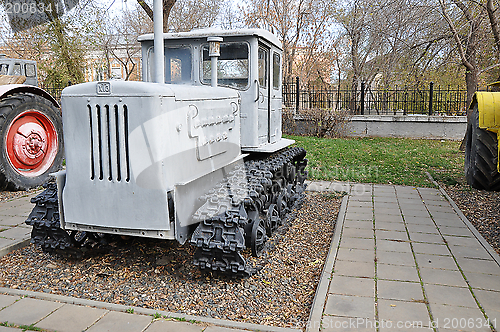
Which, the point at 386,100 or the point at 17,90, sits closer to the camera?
the point at 17,90

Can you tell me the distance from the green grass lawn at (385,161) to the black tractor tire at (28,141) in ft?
16.4

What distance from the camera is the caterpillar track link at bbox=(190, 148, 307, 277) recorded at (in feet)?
11.1

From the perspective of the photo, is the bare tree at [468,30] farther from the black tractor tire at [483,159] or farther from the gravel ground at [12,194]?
the gravel ground at [12,194]

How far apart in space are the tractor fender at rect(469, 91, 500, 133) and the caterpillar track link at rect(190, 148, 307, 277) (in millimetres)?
4033

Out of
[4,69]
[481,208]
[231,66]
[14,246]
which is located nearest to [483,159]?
[481,208]

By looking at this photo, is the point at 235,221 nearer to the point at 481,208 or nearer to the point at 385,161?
the point at 481,208

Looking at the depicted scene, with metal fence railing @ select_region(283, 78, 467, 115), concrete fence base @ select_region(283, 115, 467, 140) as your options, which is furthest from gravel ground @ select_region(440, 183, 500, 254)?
metal fence railing @ select_region(283, 78, 467, 115)

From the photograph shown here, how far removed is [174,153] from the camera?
3412 mm

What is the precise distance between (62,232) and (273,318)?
2112mm

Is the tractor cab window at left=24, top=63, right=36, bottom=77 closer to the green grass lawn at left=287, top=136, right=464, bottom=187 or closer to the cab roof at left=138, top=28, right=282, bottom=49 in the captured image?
the cab roof at left=138, top=28, right=282, bottom=49

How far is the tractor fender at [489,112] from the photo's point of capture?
6.61m

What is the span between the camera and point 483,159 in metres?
6.73

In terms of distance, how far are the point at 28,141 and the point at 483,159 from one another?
25.1 feet

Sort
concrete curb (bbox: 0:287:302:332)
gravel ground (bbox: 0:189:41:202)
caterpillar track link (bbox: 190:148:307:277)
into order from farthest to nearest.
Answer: gravel ground (bbox: 0:189:41:202) → caterpillar track link (bbox: 190:148:307:277) → concrete curb (bbox: 0:287:302:332)
